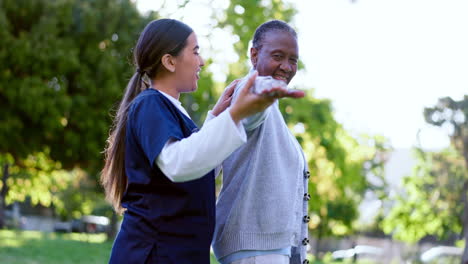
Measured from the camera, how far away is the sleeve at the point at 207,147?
206 centimetres

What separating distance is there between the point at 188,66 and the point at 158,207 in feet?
1.91

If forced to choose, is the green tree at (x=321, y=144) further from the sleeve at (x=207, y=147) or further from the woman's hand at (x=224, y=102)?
the sleeve at (x=207, y=147)

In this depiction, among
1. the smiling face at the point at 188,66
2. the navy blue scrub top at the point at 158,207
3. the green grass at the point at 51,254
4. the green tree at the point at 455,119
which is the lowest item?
the green grass at the point at 51,254

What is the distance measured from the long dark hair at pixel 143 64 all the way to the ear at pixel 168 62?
16 mm

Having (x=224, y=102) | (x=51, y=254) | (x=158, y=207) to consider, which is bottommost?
(x=51, y=254)

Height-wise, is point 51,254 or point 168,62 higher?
point 168,62

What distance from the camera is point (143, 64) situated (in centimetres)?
265

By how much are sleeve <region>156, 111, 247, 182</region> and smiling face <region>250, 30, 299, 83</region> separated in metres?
0.81

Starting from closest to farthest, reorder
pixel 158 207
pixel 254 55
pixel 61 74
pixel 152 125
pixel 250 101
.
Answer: pixel 250 101 < pixel 152 125 < pixel 158 207 < pixel 254 55 < pixel 61 74

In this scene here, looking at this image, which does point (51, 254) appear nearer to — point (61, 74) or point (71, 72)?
point (61, 74)

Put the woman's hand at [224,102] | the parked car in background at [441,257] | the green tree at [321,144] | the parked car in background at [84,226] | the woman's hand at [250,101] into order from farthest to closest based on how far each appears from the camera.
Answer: the parked car in background at [84,226], the parked car in background at [441,257], the green tree at [321,144], the woman's hand at [224,102], the woman's hand at [250,101]

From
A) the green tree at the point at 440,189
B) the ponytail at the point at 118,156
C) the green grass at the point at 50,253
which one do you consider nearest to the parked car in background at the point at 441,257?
the green tree at the point at 440,189

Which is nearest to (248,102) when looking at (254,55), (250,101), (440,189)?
(250,101)

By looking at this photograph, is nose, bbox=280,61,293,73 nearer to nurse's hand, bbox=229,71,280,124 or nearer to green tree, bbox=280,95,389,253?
nurse's hand, bbox=229,71,280,124
